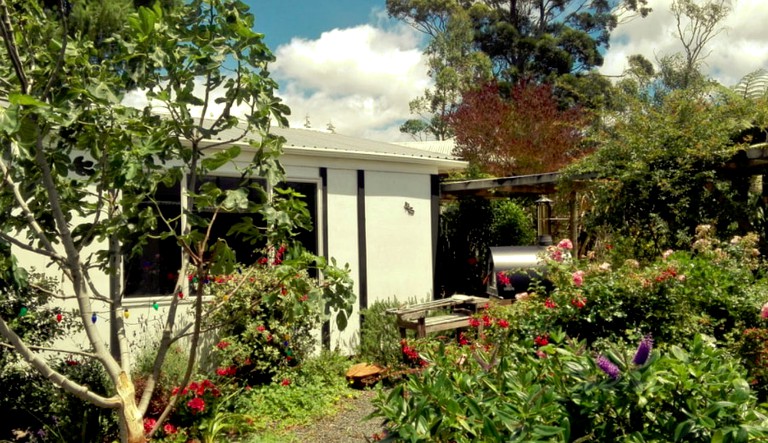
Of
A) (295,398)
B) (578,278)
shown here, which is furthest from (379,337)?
(578,278)

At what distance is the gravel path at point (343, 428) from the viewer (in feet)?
17.9

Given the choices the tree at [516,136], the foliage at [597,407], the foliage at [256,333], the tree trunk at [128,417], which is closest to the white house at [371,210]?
the foliage at [256,333]

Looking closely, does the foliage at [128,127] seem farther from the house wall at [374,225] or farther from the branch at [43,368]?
the house wall at [374,225]

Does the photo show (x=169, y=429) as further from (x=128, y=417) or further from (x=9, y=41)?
(x=9, y=41)

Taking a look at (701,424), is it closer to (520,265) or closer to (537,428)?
(537,428)

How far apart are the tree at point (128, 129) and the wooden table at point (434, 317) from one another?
4.01 meters

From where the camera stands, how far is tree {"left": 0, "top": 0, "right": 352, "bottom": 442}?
2.98 metres

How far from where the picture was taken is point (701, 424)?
6.26ft

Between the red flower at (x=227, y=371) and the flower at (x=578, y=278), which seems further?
the red flower at (x=227, y=371)

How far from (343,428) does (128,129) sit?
3.69 m

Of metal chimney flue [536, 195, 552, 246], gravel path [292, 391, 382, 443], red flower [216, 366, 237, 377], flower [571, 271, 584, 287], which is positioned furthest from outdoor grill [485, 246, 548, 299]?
red flower [216, 366, 237, 377]

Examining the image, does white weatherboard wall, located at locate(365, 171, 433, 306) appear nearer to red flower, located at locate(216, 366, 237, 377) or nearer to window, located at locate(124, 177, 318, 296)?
window, located at locate(124, 177, 318, 296)

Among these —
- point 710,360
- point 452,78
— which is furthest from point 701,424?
point 452,78

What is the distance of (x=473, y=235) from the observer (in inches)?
476
